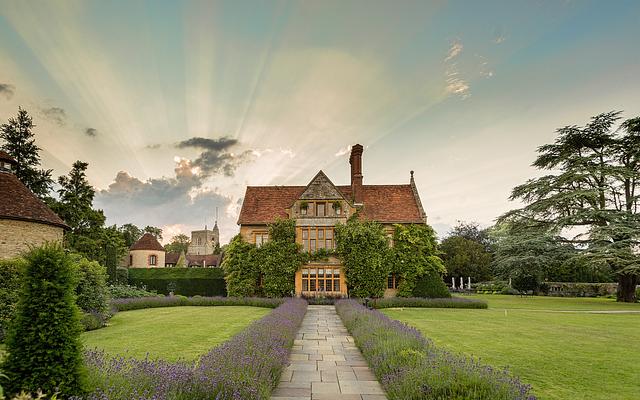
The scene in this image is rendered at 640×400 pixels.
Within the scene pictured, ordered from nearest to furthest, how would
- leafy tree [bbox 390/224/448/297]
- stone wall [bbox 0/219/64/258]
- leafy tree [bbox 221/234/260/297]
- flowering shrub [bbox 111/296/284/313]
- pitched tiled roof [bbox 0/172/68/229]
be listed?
stone wall [bbox 0/219/64/258], pitched tiled roof [bbox 0/172/68/229], flowering shrub [bbox 111/296/284/313], leafy tree [bbox 390/224/448/297], leafy tree [bbox 221/234/260/297]

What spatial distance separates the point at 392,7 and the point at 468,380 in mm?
12105

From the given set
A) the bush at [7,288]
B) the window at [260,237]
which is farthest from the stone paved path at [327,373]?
the window at [260,237]

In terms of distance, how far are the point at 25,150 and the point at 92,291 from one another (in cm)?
2463

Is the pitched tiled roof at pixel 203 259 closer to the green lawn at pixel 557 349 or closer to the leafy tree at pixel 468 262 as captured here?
the leafy tree at pixel 468 262

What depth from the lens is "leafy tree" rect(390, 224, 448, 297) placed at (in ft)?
88.0

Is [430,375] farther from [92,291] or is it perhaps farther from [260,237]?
[260,237]

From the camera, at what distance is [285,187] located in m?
31.7

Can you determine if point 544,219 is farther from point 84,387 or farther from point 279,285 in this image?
point 84,387

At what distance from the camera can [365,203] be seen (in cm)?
3005

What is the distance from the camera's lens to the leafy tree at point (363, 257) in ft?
86.2

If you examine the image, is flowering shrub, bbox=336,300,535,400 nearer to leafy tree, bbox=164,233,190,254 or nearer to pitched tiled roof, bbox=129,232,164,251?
pitched tiled roof, bbox=129,232,164,251

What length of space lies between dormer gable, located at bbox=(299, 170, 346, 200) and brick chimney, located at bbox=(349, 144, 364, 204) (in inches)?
89.0

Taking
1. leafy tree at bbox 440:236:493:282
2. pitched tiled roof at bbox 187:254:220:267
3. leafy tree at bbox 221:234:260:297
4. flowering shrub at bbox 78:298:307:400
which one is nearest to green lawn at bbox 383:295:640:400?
flowering shrub at bbox 78:298:307:400

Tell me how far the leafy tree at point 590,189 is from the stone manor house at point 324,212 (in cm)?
961
